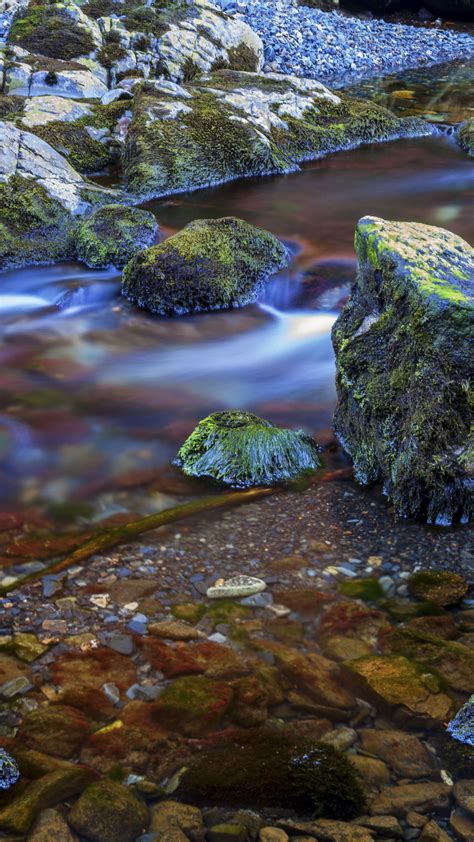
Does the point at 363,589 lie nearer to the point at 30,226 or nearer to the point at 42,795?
the point at 42,795

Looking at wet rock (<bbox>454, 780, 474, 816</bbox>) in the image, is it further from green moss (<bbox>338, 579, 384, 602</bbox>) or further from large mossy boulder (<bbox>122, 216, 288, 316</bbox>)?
large mossy boulder (<bbox>122, 216, 288, 316</bbox>)

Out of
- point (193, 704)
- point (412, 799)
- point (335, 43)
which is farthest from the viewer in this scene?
point (335, 43)

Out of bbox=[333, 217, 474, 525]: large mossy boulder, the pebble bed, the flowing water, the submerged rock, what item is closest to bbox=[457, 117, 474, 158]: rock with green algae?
the flowing water

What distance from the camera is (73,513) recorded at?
17.6 ft

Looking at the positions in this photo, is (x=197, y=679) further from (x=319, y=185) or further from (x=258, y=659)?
(x=319, y=185)

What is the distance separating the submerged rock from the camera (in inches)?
131

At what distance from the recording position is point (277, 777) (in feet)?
10.3

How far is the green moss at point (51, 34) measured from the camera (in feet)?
58.7

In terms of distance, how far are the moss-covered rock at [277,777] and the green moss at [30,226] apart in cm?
808

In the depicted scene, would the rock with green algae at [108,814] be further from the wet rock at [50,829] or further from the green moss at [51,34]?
the green moss at [51,34]

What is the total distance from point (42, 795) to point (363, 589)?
200 cm

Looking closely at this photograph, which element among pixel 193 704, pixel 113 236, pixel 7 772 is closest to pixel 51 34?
pixel 113 236

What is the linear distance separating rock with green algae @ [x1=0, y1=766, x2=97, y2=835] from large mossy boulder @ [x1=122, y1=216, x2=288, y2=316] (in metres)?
6.23

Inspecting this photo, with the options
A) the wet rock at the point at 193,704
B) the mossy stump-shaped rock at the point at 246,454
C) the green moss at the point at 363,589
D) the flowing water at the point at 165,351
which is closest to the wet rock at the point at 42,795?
the wet rock at the point at 193,704
